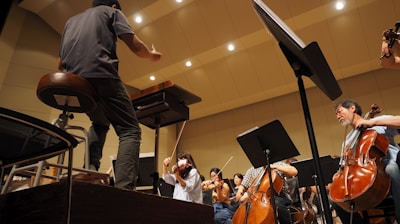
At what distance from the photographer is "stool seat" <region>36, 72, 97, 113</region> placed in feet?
5.20

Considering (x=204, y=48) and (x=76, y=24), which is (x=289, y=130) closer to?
(x=204, y=48)

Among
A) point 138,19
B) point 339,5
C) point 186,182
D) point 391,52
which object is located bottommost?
point 186,182

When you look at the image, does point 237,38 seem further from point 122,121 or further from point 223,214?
point 122,121

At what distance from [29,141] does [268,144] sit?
6.32 feet

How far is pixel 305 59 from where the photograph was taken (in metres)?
1.28

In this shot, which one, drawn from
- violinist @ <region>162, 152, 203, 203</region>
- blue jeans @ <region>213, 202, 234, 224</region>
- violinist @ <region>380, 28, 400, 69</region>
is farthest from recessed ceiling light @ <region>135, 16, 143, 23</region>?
violinist @ <region>380, 28, 400, 69</region>

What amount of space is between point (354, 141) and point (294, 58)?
1266 mm

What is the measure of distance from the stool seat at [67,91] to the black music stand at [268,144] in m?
1.42

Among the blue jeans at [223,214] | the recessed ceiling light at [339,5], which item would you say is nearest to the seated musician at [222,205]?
the blue jeans at [223,214]

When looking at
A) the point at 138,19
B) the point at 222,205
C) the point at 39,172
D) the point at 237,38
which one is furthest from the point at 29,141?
the point at 237,38

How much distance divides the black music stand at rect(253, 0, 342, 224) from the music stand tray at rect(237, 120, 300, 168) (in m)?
1.15

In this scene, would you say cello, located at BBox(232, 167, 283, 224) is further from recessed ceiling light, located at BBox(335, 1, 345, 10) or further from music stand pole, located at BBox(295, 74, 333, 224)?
recessed ceiling light, located at BBox(335, 1, 345, 10)

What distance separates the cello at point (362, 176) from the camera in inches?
77.7

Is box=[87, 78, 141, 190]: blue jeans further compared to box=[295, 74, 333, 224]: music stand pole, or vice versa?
box=[87, 78, 141, 190]: blue jeans
